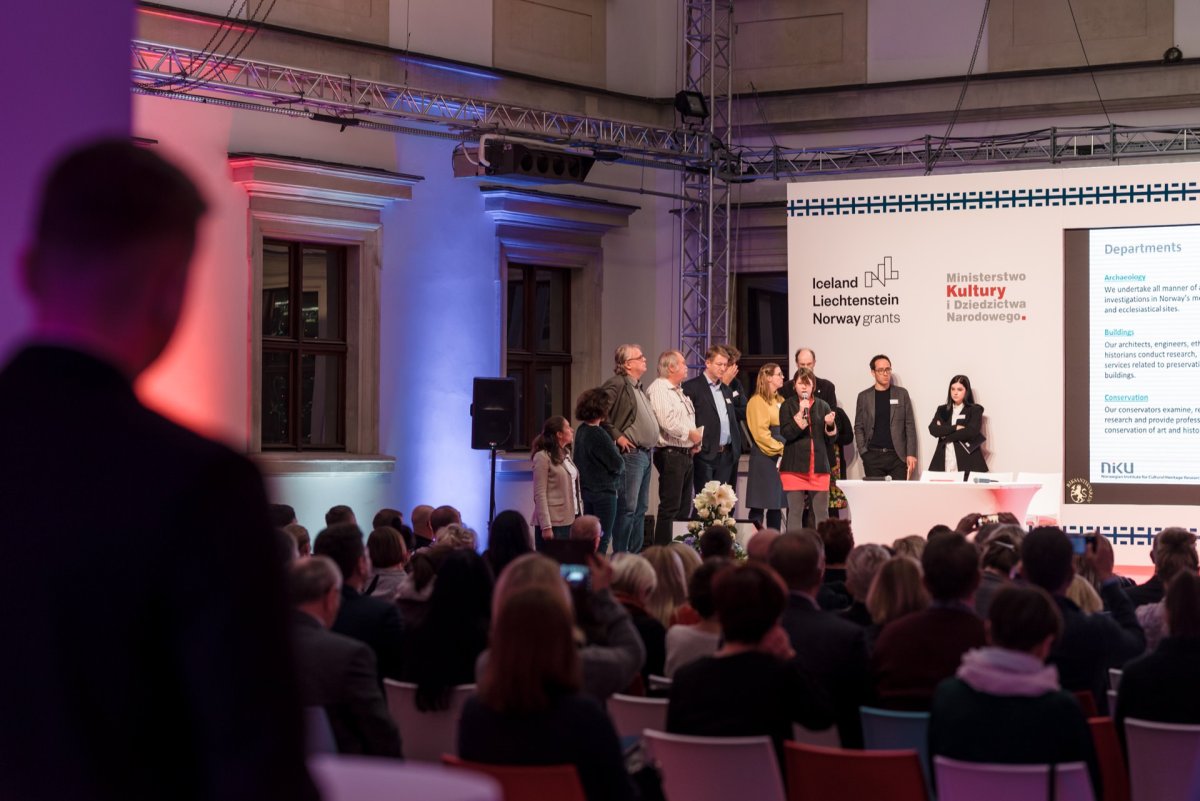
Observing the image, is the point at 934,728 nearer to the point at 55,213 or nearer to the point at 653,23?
the point at 55,213

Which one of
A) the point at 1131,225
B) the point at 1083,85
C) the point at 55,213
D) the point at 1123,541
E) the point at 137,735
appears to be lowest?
the point at 1123,541

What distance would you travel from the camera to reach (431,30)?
1312cm

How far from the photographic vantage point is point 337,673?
392 centimetres

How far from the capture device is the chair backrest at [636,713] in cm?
409

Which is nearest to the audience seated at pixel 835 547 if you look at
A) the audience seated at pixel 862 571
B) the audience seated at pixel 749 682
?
the audience seated at pixel 862 571

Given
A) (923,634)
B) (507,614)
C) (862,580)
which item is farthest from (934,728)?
(862,580)

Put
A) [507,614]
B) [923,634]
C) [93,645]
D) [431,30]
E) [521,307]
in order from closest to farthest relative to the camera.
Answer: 1. [93,645]
2. [507,614]
3. [923,634]
4. [431,30]
5. [521,307]

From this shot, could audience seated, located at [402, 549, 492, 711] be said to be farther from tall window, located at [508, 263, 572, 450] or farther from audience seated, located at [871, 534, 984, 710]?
tall window, located at [508, 263, 572, 450]

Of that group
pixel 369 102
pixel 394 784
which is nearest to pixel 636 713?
pixel 394 784

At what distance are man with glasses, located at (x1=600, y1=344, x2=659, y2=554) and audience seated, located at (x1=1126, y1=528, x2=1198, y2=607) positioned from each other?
195 inches

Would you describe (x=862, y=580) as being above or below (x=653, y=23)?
below

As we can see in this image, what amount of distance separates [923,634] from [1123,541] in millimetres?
8459

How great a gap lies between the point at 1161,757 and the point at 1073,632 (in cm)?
64

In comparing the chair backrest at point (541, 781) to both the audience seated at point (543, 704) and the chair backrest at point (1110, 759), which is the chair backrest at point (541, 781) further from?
the chair backrest at point (1110, 759)
